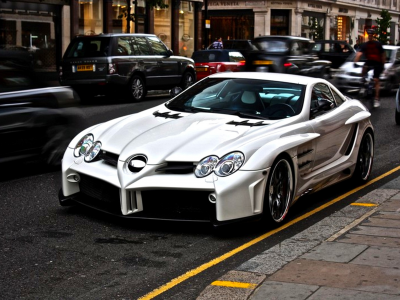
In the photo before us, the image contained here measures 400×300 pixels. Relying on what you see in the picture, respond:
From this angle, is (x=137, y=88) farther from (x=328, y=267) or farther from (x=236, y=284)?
(x=236, y=284)

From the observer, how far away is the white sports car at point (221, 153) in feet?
20.8

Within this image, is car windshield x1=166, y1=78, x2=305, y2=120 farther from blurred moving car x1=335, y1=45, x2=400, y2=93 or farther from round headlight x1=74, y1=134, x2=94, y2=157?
blurred moving car x1=335, y1=45, x2=400, y2=93

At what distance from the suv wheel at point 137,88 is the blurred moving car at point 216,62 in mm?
5039

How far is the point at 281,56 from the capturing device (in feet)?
70.7

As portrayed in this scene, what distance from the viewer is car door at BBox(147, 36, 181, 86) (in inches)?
881

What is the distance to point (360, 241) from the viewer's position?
237 inches

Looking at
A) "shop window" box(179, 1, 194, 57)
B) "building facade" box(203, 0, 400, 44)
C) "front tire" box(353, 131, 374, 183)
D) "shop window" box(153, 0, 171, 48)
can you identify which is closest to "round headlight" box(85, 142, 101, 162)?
"front tire" box(353, 131, 374, 183)

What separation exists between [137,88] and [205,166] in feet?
50.4

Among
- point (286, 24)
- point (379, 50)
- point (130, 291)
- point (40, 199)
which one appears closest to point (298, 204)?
point (40, 199)

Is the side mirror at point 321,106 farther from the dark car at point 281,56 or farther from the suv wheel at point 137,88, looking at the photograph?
the suv wheel at point 137,88

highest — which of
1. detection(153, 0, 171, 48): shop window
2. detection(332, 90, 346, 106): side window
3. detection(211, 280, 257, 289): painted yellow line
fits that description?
detection(153, 0, 171, 48): shop window

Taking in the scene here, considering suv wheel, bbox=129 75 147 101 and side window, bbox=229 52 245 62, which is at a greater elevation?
side window, bbox=229 52 245 62

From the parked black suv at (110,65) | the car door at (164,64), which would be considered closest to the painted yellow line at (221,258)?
the parked black suv at (110,65)

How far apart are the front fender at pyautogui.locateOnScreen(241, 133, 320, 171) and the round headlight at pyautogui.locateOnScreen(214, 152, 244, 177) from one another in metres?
0.06
